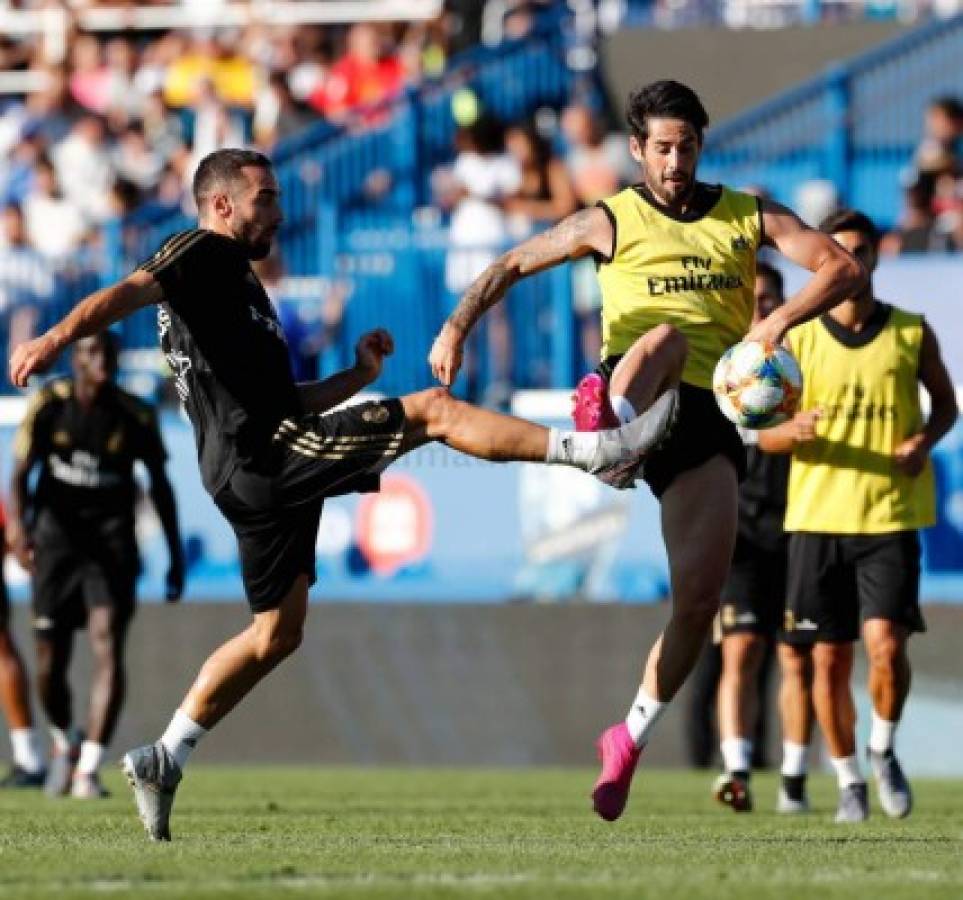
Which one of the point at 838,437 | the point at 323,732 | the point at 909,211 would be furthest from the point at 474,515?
the point at 838,437

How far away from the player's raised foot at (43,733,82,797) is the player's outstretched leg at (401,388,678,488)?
5723 mm

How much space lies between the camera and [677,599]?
9844mm

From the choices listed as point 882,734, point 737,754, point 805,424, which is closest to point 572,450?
point 805,424

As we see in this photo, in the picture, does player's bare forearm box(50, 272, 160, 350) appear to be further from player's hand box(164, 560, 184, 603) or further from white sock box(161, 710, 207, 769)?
player's hand box(164, 560, 184, 603)

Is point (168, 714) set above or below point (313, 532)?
below

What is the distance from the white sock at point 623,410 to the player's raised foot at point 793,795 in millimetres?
3954

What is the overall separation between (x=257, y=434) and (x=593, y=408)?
1.14 meters

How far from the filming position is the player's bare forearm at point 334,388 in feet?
31.7

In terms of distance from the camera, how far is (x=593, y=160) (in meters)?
19.9

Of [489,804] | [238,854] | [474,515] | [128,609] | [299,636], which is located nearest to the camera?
[238,854]

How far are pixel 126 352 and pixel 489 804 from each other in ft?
22.4

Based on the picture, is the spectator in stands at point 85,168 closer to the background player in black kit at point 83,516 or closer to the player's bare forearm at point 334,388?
the background player in black kit at point 83,516

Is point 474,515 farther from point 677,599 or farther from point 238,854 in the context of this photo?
point 238,854

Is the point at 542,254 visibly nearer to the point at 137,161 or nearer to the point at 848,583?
the point at 848,583
